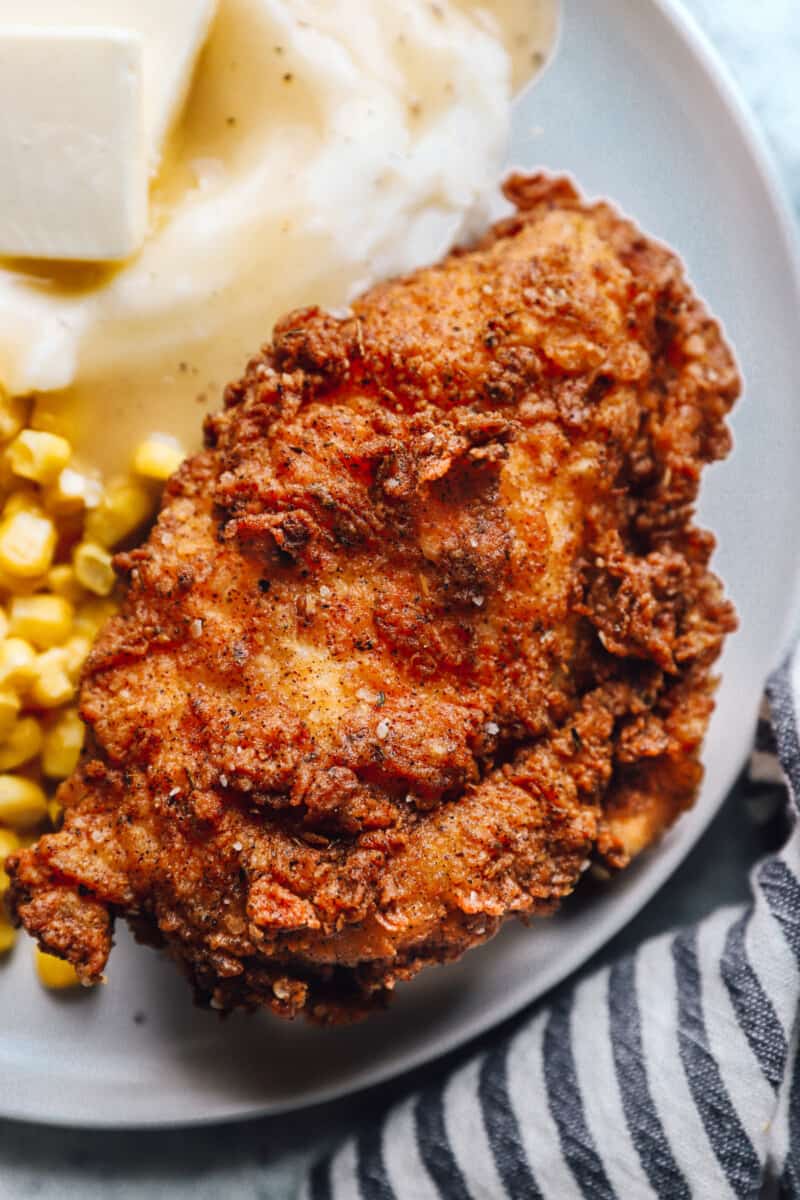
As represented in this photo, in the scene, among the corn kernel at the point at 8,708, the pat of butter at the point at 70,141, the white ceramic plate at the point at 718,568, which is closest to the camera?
the pat of butter at the point at 70,141

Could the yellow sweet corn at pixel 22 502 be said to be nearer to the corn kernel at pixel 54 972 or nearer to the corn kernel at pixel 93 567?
the corn kernel at pixel 93 567

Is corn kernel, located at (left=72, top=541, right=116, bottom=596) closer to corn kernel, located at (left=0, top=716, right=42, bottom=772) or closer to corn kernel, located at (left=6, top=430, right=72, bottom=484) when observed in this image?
corn kernel, located at (left=6, top=430, right=72, bottom=484)

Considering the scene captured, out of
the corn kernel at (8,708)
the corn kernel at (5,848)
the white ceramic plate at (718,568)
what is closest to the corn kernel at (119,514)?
Answer: the corn kernel at (8,708)

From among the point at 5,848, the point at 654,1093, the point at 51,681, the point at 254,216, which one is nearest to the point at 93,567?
the point at 51,681

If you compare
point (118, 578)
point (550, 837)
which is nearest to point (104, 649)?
point (118, 578)

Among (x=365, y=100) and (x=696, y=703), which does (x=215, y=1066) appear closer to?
(x=696, y=703)

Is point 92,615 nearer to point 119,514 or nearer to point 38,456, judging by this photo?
point 119,514

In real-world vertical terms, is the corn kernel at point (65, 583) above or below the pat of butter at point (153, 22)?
below
